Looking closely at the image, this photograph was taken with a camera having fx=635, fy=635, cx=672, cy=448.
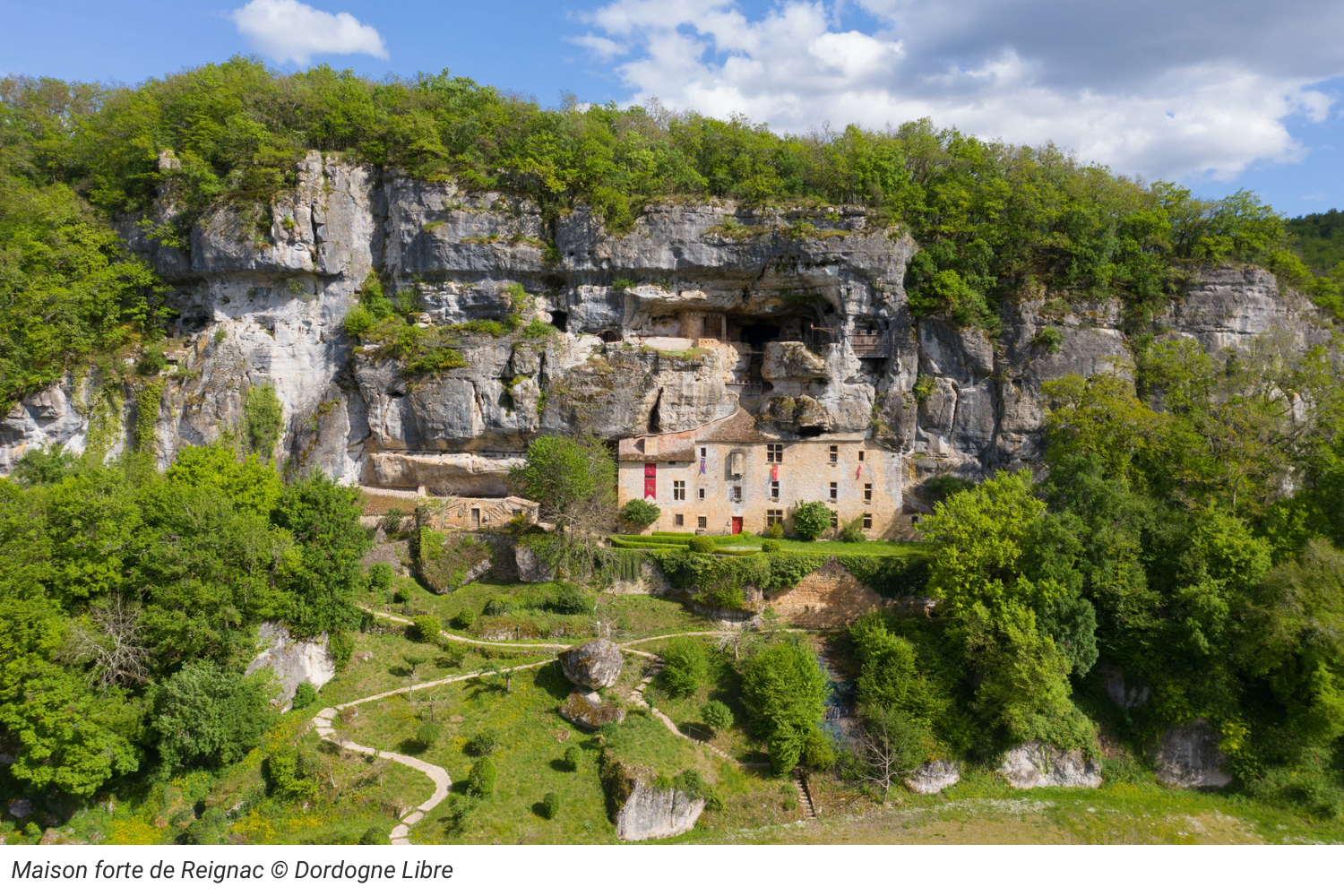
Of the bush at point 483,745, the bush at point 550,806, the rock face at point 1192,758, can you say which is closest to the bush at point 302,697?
the bush at point 483,745

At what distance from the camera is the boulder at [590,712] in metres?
22.9

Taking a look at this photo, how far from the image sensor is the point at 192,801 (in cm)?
1944

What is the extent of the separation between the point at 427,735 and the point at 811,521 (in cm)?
1933

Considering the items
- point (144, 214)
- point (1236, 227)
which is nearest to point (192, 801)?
point (144, 214)

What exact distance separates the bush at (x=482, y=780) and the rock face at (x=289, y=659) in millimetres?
7736

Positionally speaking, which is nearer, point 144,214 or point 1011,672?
point 1011,672

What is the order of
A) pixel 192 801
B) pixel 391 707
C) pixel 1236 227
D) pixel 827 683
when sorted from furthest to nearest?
1. pixel 1236 227
2. pixel 827 683
3. pixel 391 707
4. pixel 192 801

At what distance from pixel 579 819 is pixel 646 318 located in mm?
25198

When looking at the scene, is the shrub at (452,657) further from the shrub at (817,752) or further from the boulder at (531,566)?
the shrub at (817,752)

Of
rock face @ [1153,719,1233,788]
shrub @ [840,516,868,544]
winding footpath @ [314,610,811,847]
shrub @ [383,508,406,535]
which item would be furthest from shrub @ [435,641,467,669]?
rock face @ [1153,719,1233,788]

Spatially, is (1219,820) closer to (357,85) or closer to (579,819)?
(579,819)

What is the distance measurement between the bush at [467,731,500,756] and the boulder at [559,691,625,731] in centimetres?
264

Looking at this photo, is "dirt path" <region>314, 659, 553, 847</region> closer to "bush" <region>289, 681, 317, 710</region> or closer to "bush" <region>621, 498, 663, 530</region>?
"bush" <region>289, 681, 317, 710</region>

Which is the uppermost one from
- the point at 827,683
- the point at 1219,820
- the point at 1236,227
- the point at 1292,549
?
the point at 1236,227
